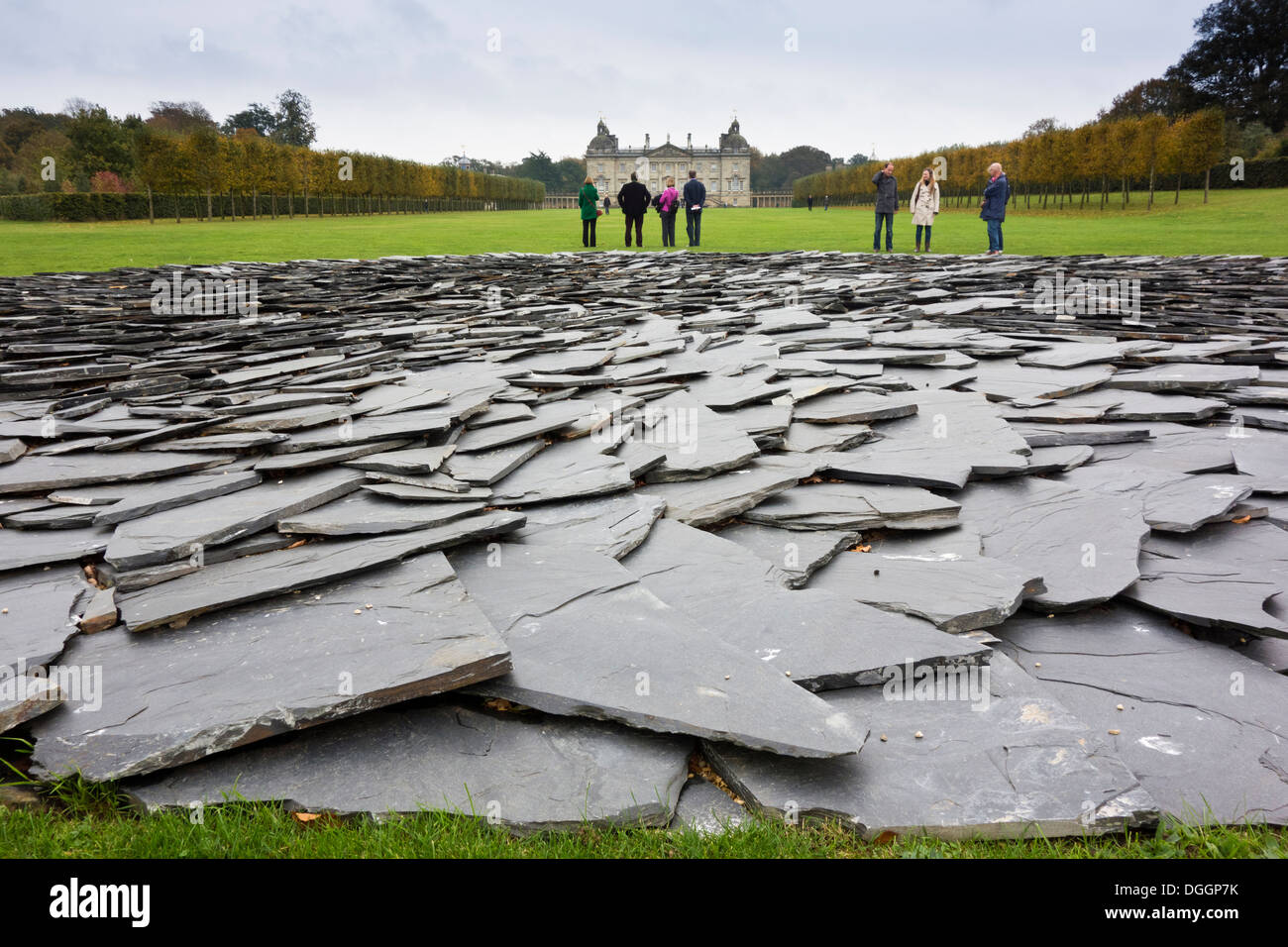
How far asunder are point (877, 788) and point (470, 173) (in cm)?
7051

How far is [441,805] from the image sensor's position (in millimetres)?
1946

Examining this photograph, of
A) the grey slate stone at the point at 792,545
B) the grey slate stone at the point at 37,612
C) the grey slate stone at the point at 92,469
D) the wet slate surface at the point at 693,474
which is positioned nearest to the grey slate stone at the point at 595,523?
the wet slate surface at the point at 693,474

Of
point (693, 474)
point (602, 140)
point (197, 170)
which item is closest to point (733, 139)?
Answer: point (602, 140)

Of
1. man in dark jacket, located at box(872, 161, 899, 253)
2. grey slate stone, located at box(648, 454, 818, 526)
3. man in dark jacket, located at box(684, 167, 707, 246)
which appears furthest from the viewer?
man in dark jacket, located at box(684, 167, 707, 246)

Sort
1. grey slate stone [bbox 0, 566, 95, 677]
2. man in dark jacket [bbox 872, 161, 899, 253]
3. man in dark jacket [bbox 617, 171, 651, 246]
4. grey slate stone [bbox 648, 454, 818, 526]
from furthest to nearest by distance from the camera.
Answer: man in dark jacket [bbox 617, 171, 651, 246] → man in dark jacket [bbox 872, 161, 899, 253] → grey slate stone [bbox 648, 454, 818, 526] → grey slate stone [bbox 0, 566, 95, 677]

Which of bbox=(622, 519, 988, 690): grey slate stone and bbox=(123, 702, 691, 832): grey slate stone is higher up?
bbox=(622, 519, 988, 690): grey slate stone

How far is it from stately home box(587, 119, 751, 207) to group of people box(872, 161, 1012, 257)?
90853mm

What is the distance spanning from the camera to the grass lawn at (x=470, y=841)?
179 cm

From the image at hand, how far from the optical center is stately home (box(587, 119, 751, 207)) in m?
105

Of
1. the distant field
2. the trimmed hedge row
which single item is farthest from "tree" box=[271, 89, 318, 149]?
the distant field

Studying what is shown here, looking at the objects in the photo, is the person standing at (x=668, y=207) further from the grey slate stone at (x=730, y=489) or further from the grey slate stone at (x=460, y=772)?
the grey slate stone at (x=460, y=772)

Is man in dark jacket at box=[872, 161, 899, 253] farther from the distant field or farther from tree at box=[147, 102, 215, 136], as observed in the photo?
tree at box=[147, 102, 215, 136]

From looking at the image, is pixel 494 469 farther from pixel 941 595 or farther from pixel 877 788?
pixel 877 788

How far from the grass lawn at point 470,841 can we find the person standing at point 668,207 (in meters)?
19.1
